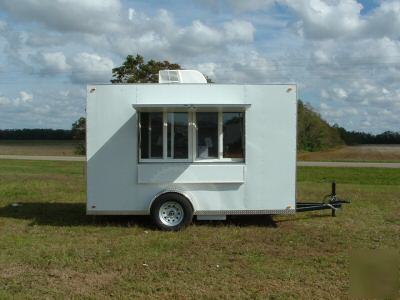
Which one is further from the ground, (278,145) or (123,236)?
(278,145)

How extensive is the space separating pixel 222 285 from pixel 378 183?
A: 14.9 m

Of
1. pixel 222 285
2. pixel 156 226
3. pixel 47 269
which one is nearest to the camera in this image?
pixel 222 285

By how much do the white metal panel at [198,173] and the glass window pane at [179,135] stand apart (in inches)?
10.3

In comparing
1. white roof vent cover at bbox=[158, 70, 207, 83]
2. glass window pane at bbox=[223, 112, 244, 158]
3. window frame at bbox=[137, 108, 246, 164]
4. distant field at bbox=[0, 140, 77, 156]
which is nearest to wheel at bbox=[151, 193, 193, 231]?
window frame at bbox=[137, 108, 246, 164]

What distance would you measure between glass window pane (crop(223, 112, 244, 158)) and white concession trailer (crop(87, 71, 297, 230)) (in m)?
0.04

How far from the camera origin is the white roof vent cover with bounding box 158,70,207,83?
10070 millimetres

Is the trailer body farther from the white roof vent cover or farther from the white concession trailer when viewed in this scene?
the white roof vent cover

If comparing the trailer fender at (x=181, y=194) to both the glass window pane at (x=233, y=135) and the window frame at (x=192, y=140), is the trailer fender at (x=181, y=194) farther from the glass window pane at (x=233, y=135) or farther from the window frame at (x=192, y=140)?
the glass window pane at (x=233, y=135)

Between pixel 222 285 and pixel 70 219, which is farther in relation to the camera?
pixel 70 219

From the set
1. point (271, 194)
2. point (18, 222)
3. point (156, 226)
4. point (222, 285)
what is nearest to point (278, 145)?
point (271, 194)

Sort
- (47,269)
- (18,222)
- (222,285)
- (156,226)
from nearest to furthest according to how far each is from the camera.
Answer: (222,285) → (47,269) → (156,226) → (18,222)

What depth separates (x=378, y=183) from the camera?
19625mm

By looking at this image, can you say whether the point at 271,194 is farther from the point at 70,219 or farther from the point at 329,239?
the point at 70,219

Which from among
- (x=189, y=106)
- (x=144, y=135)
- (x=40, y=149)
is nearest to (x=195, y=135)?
(x=189, y=106)
